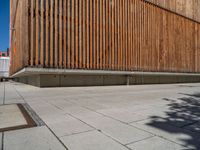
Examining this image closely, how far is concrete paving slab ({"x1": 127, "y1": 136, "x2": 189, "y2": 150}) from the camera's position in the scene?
2.22 meters

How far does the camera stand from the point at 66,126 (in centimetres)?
307

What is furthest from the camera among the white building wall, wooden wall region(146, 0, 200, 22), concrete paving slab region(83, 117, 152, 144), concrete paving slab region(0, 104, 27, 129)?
the white building wall

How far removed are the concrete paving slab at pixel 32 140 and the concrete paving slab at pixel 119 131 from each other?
81cm

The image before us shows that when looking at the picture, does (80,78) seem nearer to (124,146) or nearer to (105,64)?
(105,64)

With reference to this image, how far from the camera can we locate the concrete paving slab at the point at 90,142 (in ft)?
7.32

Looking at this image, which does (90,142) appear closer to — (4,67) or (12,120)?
(12,120)

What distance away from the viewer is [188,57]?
19453mm

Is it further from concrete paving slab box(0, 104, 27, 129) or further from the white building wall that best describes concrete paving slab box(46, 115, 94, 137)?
the white building wall

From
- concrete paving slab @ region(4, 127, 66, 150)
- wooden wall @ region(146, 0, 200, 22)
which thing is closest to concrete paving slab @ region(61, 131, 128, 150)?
concrete paving slab @ region(4, 127, 66, 150)

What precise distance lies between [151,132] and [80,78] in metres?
9.81

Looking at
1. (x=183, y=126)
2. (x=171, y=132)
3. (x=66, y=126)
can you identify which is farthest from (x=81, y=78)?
(x=171, y=132)

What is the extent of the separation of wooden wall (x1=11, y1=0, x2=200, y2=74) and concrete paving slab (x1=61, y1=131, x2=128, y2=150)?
765cm

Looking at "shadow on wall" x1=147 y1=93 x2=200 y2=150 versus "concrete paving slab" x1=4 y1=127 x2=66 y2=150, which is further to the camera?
"shadow on wall" x1=147 y1=93 x2=200 y2=150

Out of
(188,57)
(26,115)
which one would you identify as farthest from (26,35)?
(188,57)
